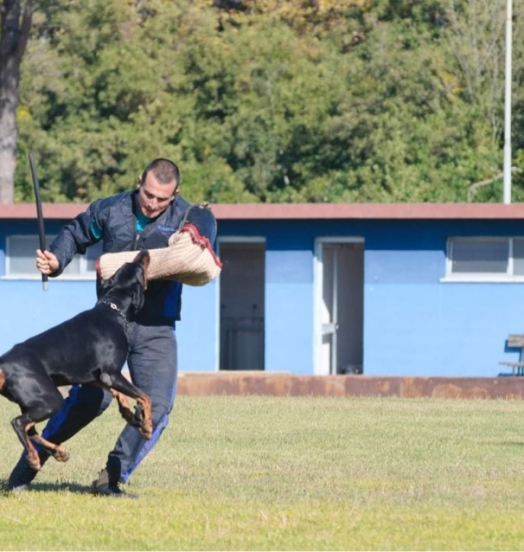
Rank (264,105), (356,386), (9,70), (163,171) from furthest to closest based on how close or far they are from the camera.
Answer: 1. (264,105)
2. (9,70)
3. (356,386)
4. (163,171)

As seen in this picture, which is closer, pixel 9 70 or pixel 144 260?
pixel 144 260

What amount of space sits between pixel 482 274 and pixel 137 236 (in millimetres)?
14322

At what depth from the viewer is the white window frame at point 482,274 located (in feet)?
71.1

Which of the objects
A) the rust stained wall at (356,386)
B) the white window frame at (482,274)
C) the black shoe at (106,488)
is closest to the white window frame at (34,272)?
the rust stained wall at (356,386)

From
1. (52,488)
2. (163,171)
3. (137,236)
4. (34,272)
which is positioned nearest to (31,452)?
(52,488)

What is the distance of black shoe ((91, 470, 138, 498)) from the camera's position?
7994mm

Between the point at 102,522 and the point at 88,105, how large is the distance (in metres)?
32.3

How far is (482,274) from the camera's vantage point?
858 inches

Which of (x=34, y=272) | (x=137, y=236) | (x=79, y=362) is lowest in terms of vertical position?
(x=34, y=272)

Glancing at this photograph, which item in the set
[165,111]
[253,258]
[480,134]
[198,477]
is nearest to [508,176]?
[253,258]

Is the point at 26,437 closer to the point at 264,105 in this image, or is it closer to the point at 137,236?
the point at 137,236

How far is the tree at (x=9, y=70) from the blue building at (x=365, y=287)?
7.17 m

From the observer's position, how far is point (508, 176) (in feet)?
91.8

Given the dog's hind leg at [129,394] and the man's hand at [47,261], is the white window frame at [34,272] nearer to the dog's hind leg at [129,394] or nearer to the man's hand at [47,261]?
the man's hand at [47,261]
